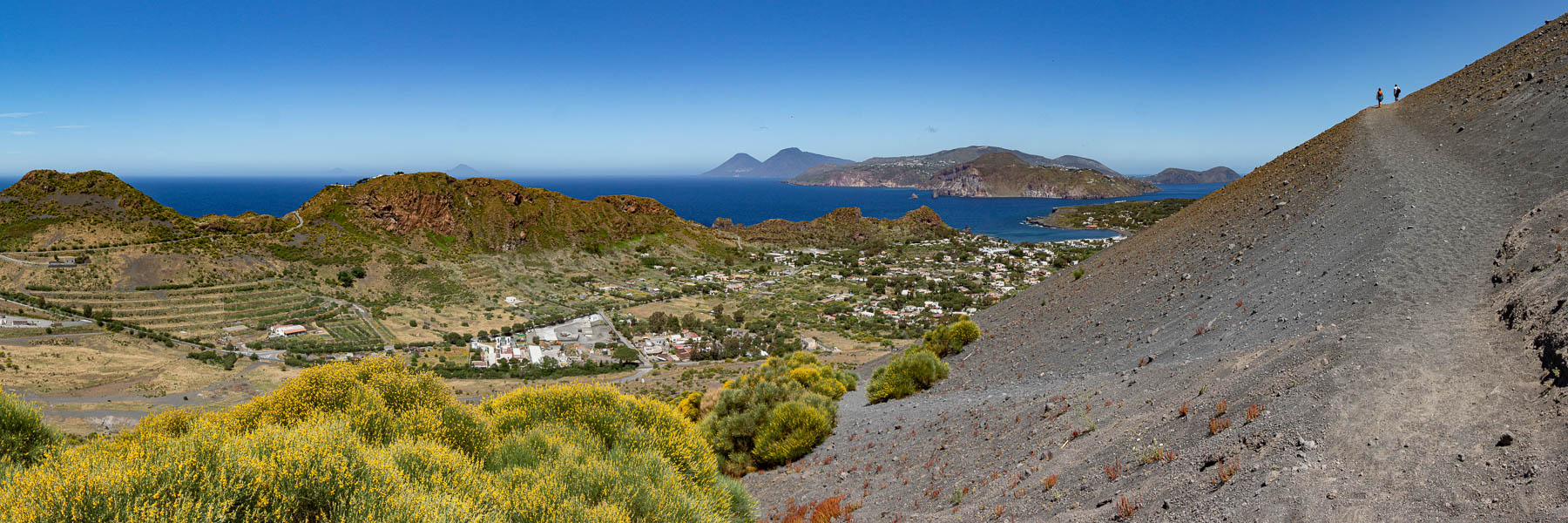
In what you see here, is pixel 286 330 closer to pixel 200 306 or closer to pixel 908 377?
pixel 200 306

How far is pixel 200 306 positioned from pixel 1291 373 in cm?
6858

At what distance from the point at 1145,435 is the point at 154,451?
1042 centimetres

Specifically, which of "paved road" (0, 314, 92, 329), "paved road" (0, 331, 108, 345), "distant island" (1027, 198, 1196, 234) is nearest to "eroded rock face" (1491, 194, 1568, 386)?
"paved road" (0, 331, 108, 345)

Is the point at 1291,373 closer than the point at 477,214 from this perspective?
Yes

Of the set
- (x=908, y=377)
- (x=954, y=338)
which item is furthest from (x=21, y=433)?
(x=954, y=338)

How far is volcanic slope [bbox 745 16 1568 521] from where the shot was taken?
16.3ft

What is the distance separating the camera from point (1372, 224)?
1270cm

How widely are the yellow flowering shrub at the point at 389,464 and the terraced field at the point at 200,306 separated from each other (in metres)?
49.9

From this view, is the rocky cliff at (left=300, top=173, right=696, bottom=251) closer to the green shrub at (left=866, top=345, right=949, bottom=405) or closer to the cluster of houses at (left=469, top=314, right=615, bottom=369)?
the cluster of houses at (left=469, top=314, right=615, bottom=369)

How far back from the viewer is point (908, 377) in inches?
670

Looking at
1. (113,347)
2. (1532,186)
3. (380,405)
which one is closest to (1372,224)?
(1532,186)

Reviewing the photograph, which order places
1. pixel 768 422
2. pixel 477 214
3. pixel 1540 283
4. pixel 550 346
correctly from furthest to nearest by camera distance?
pixel 477 214
pixel 550 346
pixel 768 422
pixel 1540 283

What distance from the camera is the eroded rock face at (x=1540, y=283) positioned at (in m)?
5.58

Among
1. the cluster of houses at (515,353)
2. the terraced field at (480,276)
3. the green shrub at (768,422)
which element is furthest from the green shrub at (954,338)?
the terraced field at (480,276)
